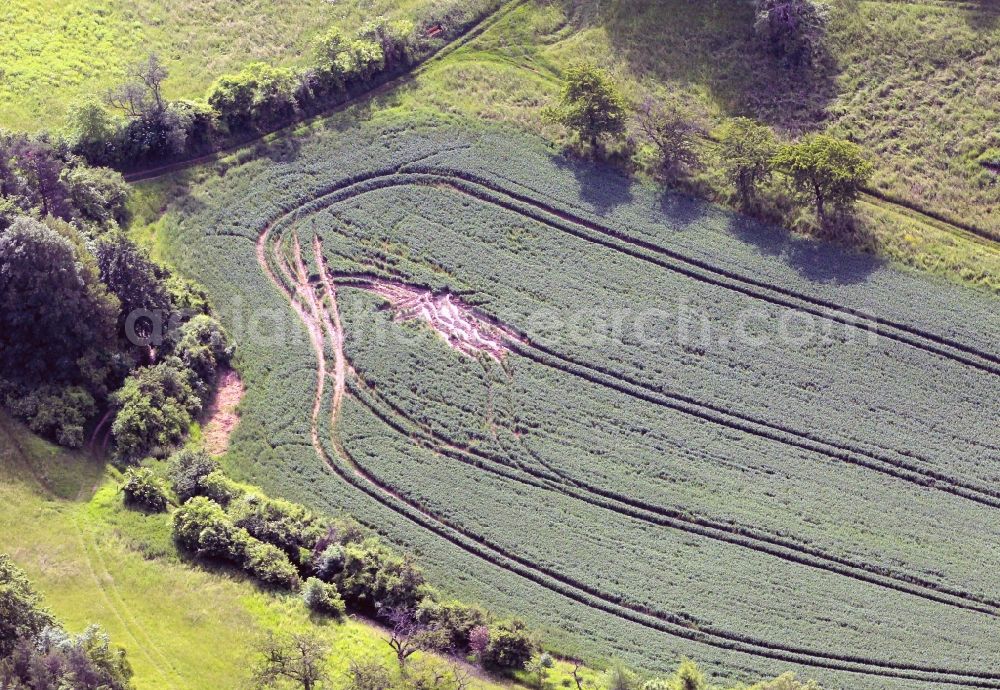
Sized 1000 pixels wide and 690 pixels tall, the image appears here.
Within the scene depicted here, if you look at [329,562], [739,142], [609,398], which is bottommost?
[329,562]

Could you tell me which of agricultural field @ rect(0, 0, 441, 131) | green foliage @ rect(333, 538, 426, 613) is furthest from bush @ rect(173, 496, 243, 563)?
agricultural field @ rect(0, 0, 441, 131)

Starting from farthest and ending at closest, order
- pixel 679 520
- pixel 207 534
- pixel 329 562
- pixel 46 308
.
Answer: pixel 679 520 → pixel 46 308 → pixel 329 562 → pixel 207 534

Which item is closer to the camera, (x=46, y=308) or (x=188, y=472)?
Result: (x=188, y=472)

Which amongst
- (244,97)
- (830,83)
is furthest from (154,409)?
(830,83)

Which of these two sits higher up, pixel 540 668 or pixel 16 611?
pixel 540 668

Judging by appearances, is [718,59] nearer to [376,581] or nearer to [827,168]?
[827,168]

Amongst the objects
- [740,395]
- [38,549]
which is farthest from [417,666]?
[740,395]
